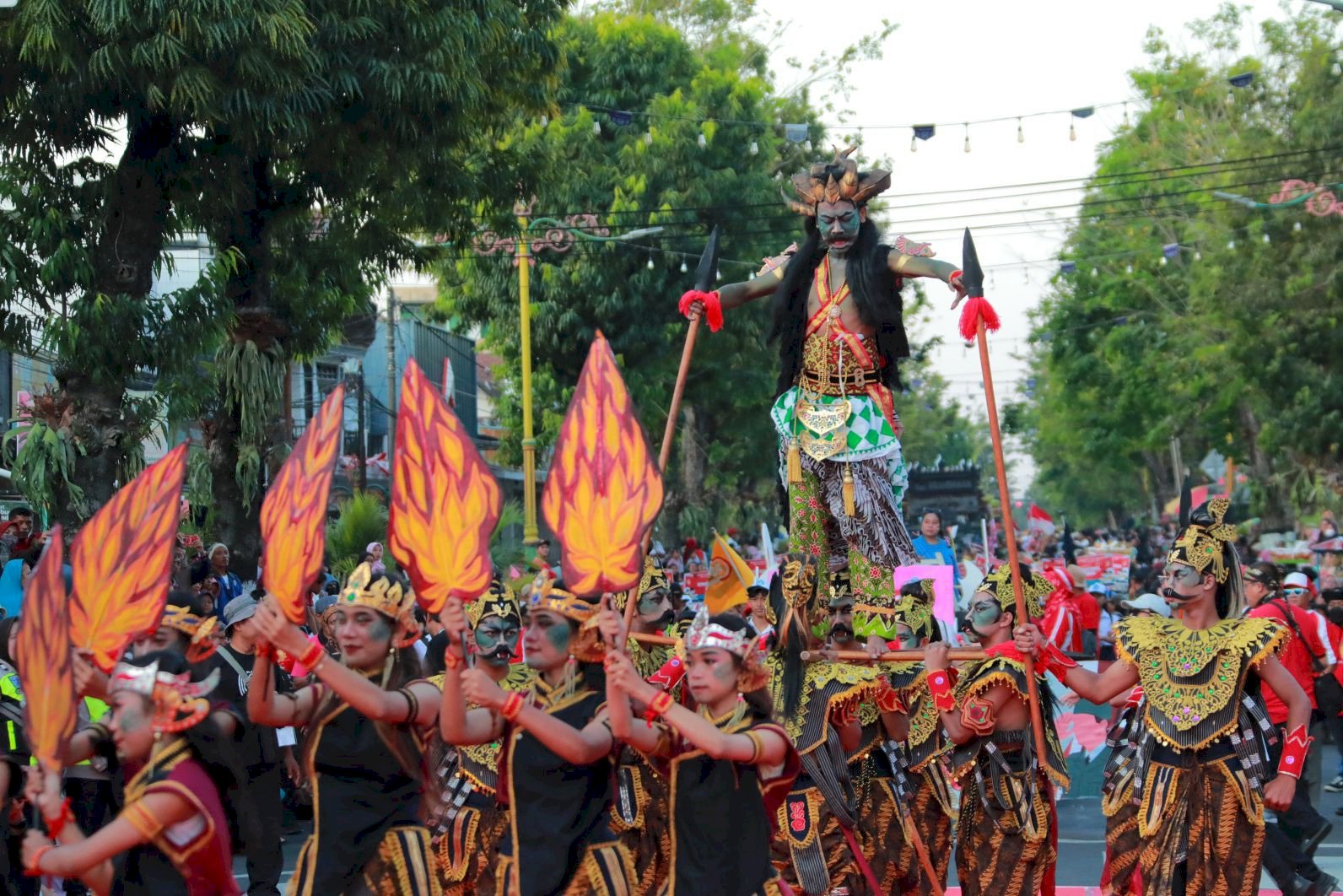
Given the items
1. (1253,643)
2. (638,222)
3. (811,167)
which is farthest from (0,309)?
(638,222)

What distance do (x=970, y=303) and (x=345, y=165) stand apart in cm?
870

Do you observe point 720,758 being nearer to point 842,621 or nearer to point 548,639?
point 548,639

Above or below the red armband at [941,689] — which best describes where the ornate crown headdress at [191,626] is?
above

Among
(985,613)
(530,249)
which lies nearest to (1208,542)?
(985,613)

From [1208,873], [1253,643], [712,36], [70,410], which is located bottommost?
[1208,873]

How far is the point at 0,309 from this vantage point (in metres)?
13.8

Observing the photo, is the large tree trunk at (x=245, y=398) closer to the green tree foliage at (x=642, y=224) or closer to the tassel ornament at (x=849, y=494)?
the tassel ornament at (x=849, y=494)

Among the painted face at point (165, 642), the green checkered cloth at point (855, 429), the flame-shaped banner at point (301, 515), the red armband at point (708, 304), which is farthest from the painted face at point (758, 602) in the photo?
the flame-shaped banner at point (301, 515)

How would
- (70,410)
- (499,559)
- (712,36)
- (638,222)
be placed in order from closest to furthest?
(70,410) < (499,559) < (638,222) < (712,36)

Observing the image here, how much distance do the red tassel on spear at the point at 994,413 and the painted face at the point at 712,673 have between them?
168 cm

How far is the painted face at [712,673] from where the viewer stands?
19.1ft

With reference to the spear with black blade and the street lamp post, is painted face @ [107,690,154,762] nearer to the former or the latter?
the spear with black blade

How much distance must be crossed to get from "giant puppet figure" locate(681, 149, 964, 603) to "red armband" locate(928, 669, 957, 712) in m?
1.74

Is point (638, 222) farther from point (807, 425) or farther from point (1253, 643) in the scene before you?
point (1253, 643)
